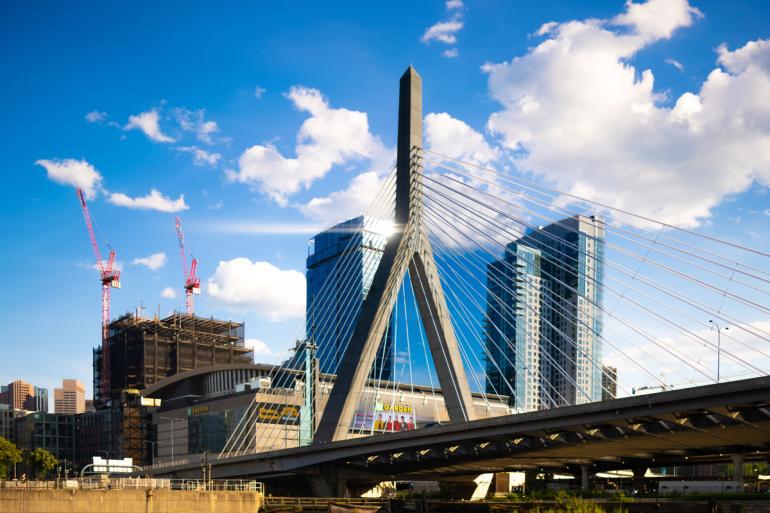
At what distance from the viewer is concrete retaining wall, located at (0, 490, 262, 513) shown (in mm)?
44406

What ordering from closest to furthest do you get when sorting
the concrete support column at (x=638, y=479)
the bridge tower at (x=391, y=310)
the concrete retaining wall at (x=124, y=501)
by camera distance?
the concrete retaining wall at (x=124, y=501) → the bridge tower at (x=391, y=310) → the concrete support column at (x=638, y=479)

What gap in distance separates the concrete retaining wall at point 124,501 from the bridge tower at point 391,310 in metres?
10.8

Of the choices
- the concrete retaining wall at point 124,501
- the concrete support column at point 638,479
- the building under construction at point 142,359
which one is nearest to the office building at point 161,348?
the building under construction at point 142,359

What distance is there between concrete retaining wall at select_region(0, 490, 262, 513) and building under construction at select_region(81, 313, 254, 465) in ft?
326

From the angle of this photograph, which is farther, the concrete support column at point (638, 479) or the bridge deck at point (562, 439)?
the concrete support column at point (638, 479)

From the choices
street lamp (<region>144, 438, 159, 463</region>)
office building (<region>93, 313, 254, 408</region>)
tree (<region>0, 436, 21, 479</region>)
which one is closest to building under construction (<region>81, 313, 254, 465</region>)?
office building (<region>93, 313, 254, 408</region>)

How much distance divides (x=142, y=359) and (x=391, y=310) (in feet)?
369

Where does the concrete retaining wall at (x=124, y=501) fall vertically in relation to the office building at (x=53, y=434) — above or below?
above

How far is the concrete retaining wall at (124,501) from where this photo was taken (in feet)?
146

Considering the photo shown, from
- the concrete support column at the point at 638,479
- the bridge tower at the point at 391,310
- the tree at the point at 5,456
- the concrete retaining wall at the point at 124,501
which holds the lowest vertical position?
the concrete support column at the point at 638,479

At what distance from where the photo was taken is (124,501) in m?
46.8

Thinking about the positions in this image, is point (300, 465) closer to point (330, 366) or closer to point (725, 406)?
point (725, 406)

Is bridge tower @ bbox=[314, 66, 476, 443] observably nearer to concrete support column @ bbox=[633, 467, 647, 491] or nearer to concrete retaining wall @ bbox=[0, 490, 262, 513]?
concrete retaining wall @ bbox=[0, 490, 262, 513]

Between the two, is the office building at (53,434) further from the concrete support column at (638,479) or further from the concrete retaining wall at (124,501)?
the concrete retaining wall at (124,501)
